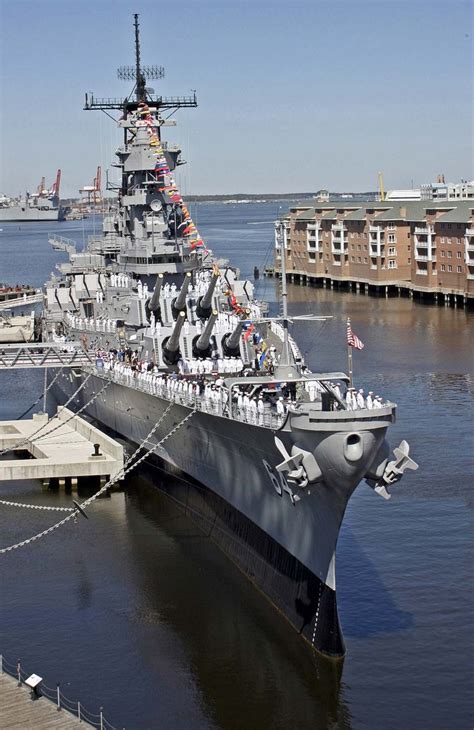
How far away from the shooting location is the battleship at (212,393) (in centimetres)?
2098

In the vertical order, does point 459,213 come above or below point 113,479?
above

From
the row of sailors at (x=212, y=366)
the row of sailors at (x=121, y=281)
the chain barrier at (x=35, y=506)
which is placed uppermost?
the row of sailors at (x=121, y=281)

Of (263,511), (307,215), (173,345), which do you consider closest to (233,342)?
(173,345)

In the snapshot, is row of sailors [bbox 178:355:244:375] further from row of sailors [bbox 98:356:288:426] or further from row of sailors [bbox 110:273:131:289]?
row of sailors [bbox 110:273:131:289]

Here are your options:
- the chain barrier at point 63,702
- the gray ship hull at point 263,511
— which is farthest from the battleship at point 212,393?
the chain barrier at point 63,702

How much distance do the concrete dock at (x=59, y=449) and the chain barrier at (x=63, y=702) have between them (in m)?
12.2

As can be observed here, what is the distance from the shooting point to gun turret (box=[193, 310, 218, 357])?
102 feet

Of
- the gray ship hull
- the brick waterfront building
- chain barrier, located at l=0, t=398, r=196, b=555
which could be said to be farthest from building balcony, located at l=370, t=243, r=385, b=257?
the gray ship hull

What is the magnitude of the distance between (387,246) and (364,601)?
202ft

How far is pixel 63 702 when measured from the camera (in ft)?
62.1

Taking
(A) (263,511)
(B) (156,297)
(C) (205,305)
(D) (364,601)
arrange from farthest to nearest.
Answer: (B) (156,297) < (C) (205,305) < (A) (263,511) < (D) (364,601)

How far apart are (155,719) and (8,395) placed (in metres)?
30.6

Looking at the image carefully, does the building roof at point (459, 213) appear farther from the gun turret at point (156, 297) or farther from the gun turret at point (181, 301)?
the gun turret at point (181, 301)

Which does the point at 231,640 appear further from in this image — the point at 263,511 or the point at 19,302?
the point at 19,302
